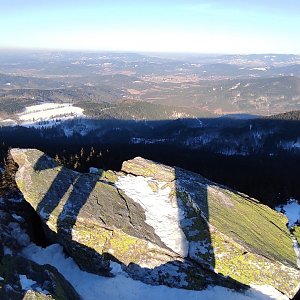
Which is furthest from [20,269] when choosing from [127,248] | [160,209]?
[160,209]

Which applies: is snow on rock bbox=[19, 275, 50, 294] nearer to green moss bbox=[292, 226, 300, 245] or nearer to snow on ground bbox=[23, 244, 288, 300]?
snow on ground bbox=[23, 244, 288, 300]

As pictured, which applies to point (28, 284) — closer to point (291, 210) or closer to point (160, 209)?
point (160, 209)

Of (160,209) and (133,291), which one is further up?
(160,209)

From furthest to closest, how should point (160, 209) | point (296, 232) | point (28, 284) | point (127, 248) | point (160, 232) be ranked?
point (296, 232)
point (160, 209)
point (160, 232)
point (127, 248)
point (28, 284)

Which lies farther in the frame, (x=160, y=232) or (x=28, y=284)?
(x=160, y=232)

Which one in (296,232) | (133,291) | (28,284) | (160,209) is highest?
(160,209)

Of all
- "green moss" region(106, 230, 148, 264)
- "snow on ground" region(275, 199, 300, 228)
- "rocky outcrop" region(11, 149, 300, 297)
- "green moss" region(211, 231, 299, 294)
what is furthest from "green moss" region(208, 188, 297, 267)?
"snow on ground" region(275, 199, 300, 228)

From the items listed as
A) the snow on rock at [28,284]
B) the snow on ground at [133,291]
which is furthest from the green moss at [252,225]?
the snow on rock at [28,284]
